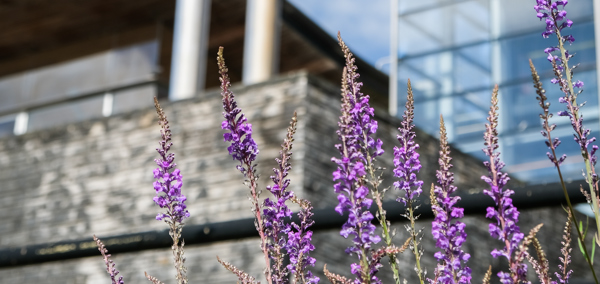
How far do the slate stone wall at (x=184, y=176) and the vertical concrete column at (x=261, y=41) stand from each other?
2.81 ft

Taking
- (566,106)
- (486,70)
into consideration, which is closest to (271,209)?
(566,106)

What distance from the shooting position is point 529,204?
1.39 m

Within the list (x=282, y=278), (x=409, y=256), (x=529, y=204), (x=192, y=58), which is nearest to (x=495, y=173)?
(x=282, y=278)

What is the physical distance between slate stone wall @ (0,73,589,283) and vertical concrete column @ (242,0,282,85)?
86 cm

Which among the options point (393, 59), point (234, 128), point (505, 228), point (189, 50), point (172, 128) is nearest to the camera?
point (505, 228)

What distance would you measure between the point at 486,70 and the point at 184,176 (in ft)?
22.2

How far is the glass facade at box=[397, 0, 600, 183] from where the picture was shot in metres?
12.5

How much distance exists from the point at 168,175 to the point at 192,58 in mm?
9670

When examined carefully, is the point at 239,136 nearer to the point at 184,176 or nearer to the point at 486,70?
the point at 184,176

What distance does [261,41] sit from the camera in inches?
394

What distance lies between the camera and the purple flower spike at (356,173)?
831 mm

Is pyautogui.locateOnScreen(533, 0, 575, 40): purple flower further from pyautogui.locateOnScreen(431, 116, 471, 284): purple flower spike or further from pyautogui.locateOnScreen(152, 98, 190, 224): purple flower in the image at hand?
pyautogui.locateOnScreen(152, 98, 190, 224): purple flower

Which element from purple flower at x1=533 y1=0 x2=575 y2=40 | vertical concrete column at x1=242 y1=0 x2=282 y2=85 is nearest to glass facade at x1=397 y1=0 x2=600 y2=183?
vertical concrete column at x1=242 y1=0 x2=282 y2=85

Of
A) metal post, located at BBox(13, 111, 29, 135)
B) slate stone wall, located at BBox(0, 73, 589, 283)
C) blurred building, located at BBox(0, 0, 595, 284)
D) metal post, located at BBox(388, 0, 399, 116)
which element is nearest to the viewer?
slate stone wall, located at BBox(0, 73, 589, 283)
